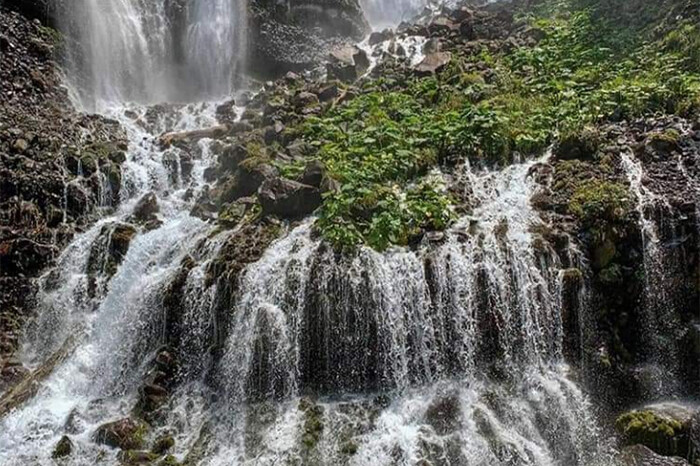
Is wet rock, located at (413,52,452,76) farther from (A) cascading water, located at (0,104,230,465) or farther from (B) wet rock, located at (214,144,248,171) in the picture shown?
(A) cascading water, located at (0,104,230,465)

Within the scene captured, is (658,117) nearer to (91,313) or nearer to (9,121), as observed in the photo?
(91,313)

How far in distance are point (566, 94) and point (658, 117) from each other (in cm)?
245

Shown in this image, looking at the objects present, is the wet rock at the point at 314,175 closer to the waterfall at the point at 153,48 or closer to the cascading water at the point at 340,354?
the cascading water at the point at 340,354

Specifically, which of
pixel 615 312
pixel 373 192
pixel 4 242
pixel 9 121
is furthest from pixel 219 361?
pixel 9 121

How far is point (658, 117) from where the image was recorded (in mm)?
12336

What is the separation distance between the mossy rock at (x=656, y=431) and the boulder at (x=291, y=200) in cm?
685

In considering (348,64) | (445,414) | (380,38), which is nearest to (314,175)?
(445,414)

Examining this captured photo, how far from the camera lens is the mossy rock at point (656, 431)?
8.43 metres

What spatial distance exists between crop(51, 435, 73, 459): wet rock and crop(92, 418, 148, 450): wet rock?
383mm

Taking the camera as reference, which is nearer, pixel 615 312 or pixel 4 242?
pixel 615 312

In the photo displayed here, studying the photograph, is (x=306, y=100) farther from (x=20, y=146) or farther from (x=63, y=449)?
(x=63, y=449)

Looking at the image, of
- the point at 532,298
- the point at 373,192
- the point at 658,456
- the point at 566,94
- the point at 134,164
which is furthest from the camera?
the point at 134,164

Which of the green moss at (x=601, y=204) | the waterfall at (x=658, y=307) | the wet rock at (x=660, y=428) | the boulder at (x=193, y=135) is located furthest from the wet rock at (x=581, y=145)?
the boulder at (x=193, y=135)

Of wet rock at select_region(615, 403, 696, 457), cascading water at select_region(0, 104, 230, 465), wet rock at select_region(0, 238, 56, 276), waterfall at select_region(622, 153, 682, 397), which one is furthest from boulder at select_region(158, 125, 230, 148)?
wet rock at select_region(615, 403, 696, 457)
